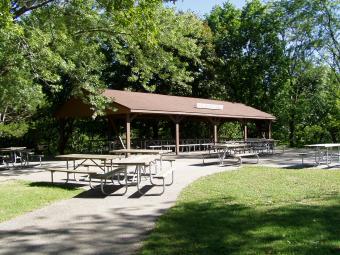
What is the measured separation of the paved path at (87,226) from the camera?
15.9 feet

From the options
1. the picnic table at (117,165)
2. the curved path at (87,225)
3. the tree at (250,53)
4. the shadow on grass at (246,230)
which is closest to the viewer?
the shadow on grass at (246,230)

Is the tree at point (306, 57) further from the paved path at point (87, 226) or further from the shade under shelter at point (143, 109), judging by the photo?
the paved path at point (87, 226)

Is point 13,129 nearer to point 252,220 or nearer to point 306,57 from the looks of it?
point 252,220

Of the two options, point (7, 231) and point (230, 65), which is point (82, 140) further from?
point (7, 231)

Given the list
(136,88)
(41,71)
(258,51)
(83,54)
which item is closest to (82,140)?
(136,88)

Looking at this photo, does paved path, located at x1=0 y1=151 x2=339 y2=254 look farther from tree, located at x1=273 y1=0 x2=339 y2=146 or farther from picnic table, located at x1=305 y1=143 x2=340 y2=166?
tree, located at x1=273 y1=0 x2=339 y2=146

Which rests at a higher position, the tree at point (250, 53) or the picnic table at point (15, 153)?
the tree at point (250, 53)

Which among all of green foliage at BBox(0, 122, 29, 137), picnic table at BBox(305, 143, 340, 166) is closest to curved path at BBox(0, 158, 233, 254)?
picnic table at BBox(305, 143, 340, 166)

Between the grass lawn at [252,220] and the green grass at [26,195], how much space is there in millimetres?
2488

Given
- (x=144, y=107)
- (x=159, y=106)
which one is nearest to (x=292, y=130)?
(x=159, y=106)

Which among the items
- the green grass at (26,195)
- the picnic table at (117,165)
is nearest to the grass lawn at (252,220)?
the picnic table at (117,165)

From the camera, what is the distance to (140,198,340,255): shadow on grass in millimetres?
4629

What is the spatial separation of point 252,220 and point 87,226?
7.70 feet

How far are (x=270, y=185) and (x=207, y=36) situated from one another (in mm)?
25280
